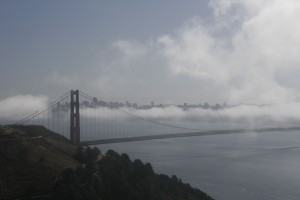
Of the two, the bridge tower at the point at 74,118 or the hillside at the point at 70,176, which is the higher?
the bridge tower at the point at 74,118

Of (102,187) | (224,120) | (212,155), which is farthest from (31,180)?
(224,120)

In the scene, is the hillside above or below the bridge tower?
below

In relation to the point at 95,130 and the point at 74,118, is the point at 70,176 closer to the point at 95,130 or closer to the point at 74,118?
the point at 74,118

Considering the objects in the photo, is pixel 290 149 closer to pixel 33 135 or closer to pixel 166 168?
pixel 166 168

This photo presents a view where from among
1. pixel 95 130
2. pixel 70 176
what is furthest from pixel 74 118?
pixel 95 130

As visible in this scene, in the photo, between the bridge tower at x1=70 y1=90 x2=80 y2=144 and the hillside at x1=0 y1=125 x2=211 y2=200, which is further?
the bridge tower at x1=70 y1=90 x2=80 y2=144

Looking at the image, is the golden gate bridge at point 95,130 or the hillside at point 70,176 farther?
the golden gate bridge at point 95,130

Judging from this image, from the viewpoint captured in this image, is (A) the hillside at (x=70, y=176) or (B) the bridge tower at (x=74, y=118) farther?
(B) the bridge tower at (x=74, y=118)

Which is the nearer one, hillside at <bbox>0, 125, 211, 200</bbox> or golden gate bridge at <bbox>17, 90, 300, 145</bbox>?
hillside at <bbox>0, 125, 211, 200</bbox>
